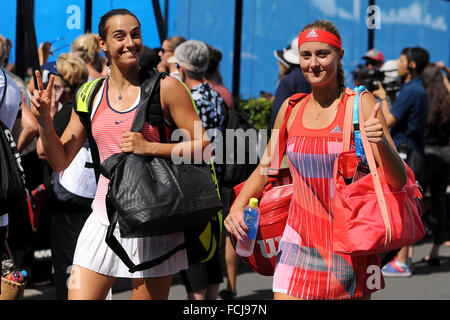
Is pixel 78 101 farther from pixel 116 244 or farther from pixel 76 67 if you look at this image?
pixel 76 67

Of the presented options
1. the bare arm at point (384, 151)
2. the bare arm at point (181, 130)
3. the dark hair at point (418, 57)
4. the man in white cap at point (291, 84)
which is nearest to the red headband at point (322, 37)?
the bare arm at point (384, 151)

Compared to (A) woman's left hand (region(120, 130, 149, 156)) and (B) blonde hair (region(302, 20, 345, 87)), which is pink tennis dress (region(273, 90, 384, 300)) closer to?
(B) blonde hair (region(302, 20, 345, 87))

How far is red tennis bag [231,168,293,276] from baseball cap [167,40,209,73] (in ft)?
7.32

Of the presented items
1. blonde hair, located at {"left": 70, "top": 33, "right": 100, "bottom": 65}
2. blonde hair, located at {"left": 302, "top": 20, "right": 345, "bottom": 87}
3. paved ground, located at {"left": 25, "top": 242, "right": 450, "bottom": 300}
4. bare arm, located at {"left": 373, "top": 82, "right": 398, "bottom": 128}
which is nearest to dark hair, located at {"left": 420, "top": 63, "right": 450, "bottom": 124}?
bare arm, located at {"left": 373, "top": 82, "right": 398, "bottom": 128}

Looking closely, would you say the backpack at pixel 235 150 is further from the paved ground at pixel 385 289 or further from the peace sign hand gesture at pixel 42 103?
the peace sign hand gesture at pixel 42 103

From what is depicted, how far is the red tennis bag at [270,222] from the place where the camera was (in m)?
3.55

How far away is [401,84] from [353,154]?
17.2ft

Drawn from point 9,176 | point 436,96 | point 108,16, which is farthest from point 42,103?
point 436,96

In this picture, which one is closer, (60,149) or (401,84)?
(60,149)

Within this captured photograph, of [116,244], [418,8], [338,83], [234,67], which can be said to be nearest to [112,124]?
[116,244]

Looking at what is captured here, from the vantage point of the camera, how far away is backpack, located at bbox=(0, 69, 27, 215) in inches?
138

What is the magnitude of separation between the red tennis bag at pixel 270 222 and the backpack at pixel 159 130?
155mm

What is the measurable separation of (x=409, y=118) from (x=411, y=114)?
0.15 ft

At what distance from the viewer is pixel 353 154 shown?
125 inches
